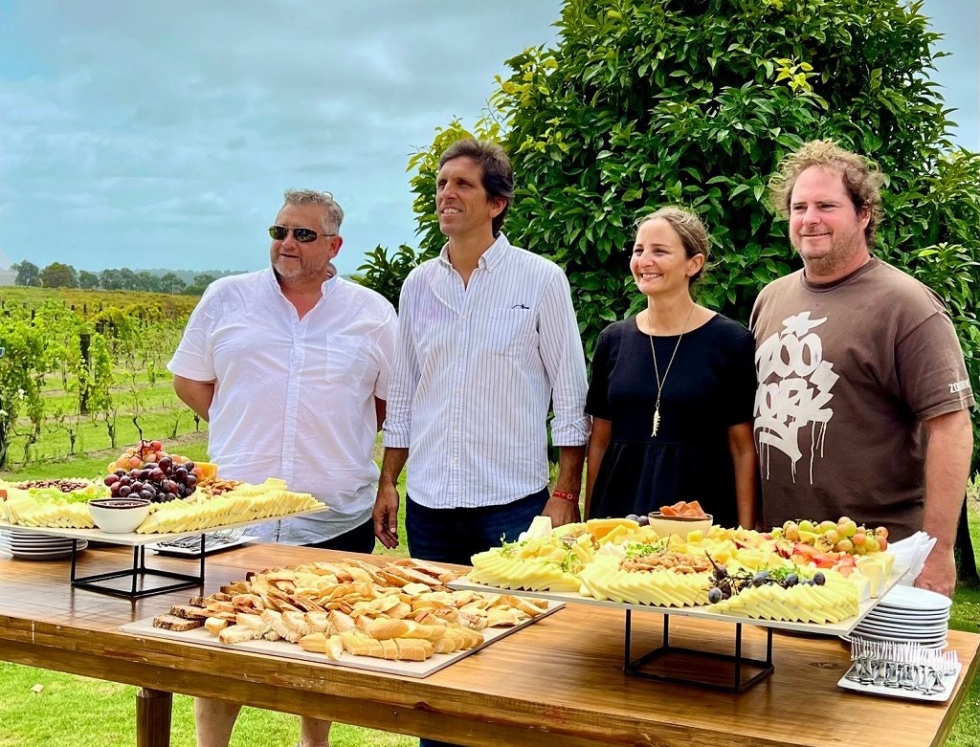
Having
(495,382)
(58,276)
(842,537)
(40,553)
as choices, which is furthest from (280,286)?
(58,276)

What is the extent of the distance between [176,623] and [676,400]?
165 cm

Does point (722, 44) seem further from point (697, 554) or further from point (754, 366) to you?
point (697, 554)

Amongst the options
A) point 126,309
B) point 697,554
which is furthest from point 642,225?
point 126,309

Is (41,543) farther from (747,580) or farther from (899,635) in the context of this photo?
(899,635)

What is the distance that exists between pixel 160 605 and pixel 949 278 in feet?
10.7

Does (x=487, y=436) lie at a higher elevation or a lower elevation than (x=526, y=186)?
lower

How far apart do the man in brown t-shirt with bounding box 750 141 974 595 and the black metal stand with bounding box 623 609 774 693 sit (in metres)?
0.95

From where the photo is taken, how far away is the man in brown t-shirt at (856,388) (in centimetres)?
310

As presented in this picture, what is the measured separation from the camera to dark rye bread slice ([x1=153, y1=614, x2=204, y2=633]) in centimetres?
253

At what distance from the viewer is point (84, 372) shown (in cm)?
801

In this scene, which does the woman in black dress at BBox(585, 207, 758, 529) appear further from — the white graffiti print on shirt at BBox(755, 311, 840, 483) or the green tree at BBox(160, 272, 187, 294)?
the green tree at BBox(160, 272, 187, 294)

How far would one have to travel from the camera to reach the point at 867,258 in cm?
342

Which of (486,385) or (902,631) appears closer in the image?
(902,631)

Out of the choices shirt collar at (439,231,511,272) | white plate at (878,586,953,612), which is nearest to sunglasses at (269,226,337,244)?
shirt collar at (439,231,511,272)
